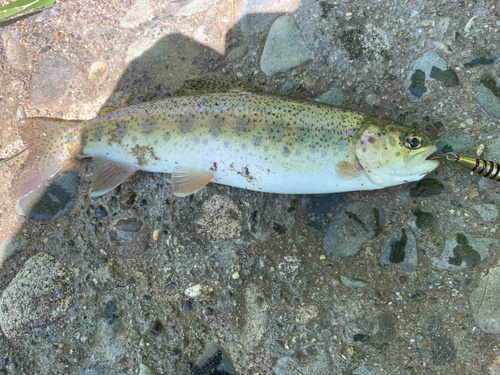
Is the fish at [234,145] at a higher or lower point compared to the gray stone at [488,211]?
higher

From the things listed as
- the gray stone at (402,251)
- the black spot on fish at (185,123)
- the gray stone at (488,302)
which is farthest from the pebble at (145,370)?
the gray stone at (488,302)

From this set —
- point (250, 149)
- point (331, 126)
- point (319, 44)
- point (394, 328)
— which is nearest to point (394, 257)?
point (394, 328)

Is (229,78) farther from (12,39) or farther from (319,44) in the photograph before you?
(12,39)

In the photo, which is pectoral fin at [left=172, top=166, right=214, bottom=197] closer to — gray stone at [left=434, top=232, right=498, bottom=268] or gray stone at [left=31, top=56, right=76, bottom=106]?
gray stone at [left=31, top=56, right=76, bottom=106]

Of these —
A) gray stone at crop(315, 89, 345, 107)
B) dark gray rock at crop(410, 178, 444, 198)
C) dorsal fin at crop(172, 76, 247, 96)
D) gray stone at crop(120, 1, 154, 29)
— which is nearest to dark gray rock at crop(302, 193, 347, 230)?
dark gray rock at crop(410, 178, 444, 198)

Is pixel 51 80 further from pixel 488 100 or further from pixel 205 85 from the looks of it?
→ pixel 488 100

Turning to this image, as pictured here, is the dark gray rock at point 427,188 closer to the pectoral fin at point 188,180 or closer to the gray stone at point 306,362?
the gray stone at point 306,362

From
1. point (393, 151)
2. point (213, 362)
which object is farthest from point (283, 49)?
point (213, 362)
